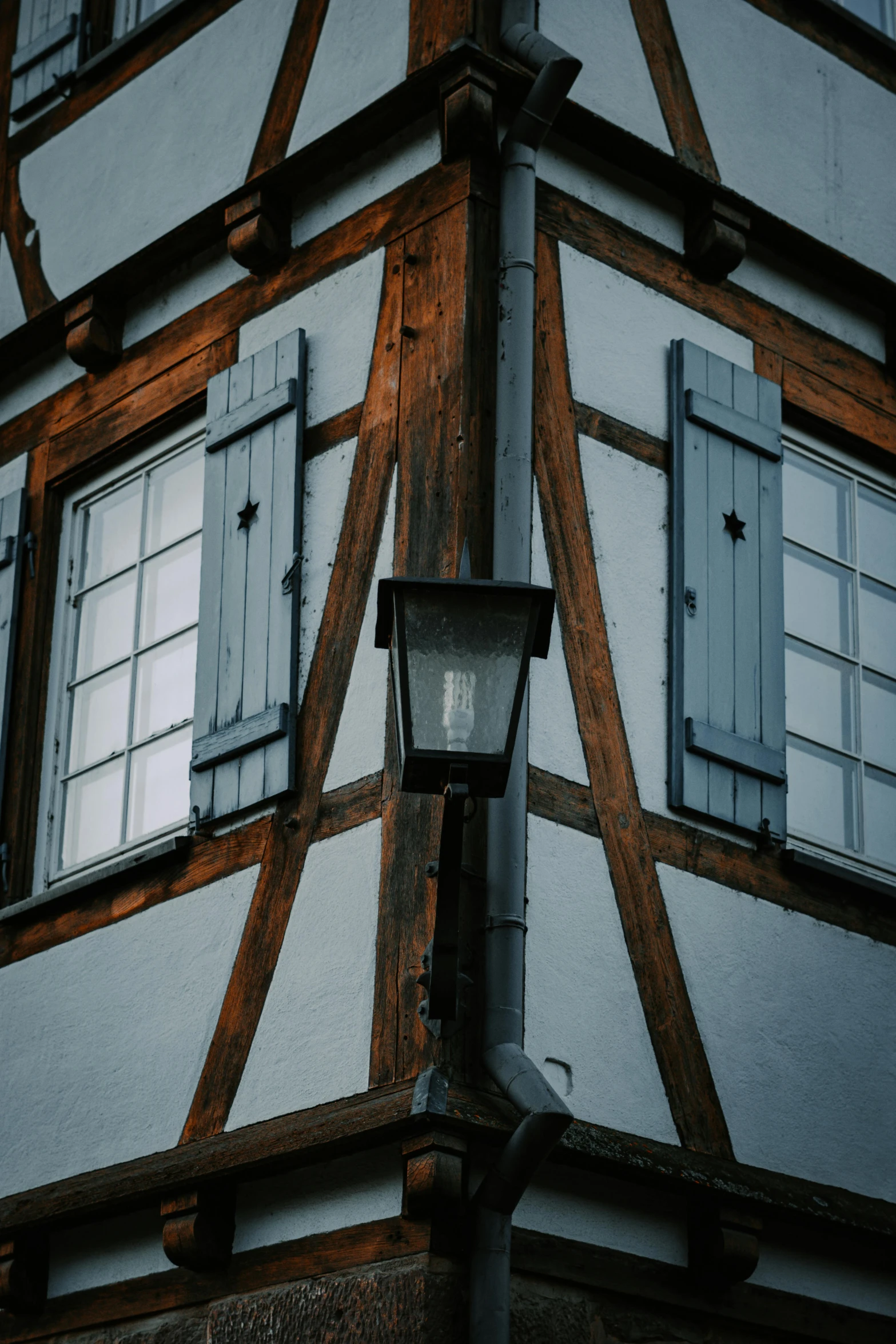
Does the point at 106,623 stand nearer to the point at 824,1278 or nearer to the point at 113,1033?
the point at 113,1033

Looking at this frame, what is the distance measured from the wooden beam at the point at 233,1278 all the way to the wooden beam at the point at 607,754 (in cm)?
88

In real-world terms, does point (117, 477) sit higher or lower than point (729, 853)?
higher

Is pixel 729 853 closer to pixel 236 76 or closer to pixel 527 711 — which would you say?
pixel 527 711

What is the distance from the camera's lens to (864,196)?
6949 mm

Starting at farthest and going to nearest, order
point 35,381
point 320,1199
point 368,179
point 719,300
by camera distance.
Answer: point 35,381, point 719,300, point 368,179, point 320,1199

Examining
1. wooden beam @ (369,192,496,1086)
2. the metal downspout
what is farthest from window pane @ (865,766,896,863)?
wooden beam @ (369,192,496,1086)

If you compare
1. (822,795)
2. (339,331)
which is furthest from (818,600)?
(339,331)

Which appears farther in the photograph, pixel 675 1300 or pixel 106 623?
pixel 106 623

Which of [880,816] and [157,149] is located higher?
[157,149]

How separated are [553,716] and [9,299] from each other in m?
3.12

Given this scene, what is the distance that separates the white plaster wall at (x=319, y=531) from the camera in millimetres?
5586

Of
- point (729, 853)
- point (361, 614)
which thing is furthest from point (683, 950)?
point (361, 614)

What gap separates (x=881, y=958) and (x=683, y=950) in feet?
2.69

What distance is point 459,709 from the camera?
409cm
